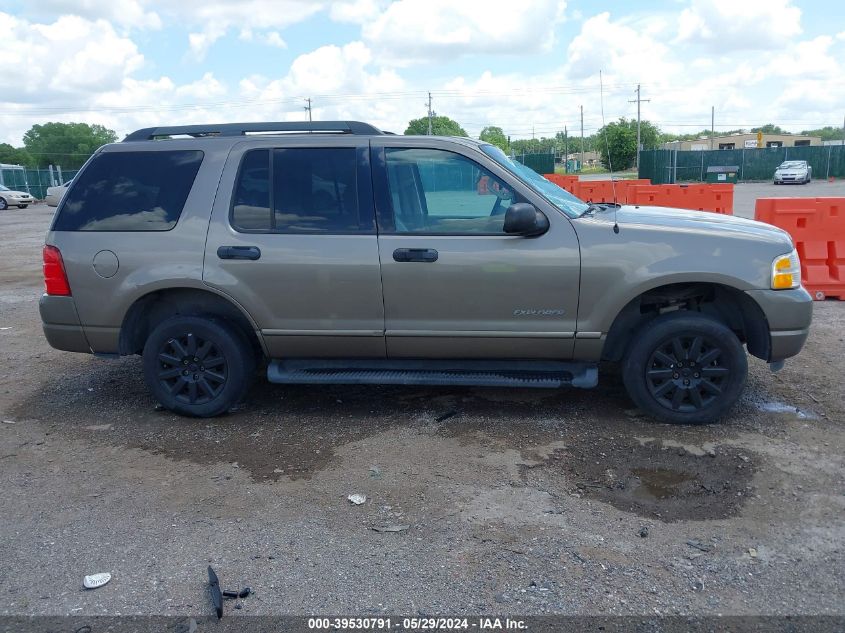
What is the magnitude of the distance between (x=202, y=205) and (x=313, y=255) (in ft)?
2.88

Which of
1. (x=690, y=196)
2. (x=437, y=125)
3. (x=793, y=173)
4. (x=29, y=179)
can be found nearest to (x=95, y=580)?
(x=690, y=196)

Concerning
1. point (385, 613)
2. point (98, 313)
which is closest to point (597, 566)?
point (385, 613)

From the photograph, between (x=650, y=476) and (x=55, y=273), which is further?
(x=55, y=273)

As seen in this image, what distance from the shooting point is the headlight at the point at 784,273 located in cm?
461

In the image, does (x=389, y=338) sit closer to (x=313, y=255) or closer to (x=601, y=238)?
(x=313, y=255)

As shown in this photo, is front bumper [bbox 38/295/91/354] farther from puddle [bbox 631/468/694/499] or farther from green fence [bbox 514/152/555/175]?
green fence [bbox 514/152/555/175]

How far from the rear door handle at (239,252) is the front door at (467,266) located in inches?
33.3

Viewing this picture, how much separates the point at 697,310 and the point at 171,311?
371 cm

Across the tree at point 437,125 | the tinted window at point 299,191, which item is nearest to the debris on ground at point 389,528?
the tinted window at point 299,191

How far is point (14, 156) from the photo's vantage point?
80.8 m

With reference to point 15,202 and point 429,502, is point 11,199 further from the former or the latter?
point 429,502

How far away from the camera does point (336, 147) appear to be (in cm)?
497

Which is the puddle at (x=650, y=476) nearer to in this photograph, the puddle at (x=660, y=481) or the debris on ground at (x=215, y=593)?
the puddle at (x=660, y=481)

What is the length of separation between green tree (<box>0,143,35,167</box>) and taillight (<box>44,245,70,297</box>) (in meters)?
86.1
